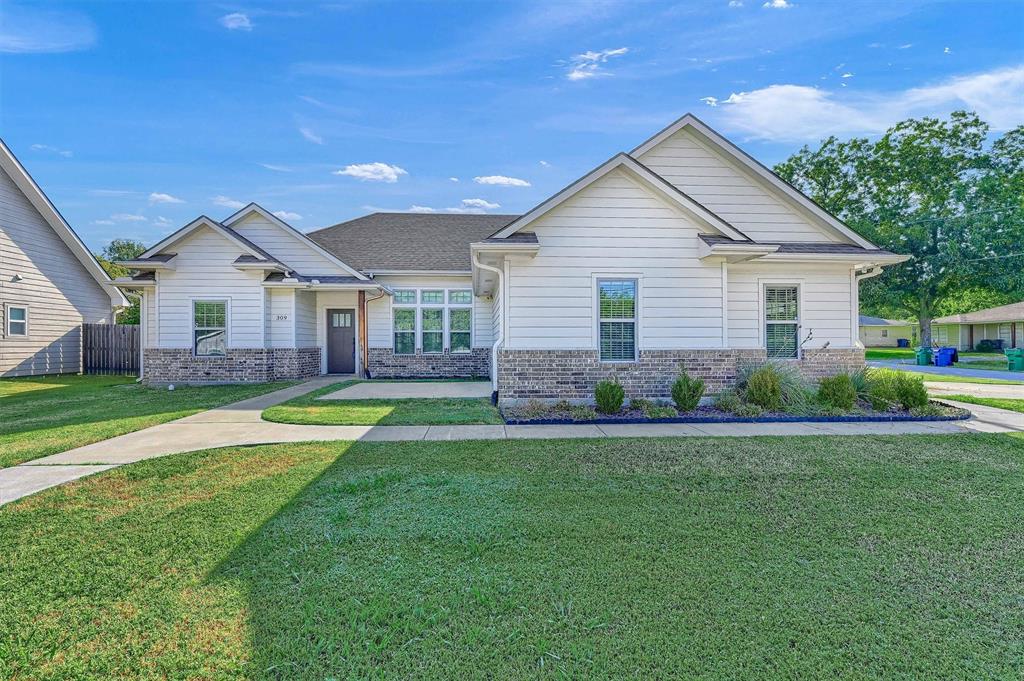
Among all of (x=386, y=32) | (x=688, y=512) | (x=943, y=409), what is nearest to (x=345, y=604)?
(x=688, y=512)

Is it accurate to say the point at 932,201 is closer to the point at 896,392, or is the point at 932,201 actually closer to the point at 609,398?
the point at 896,392

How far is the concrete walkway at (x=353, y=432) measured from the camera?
20.0 ft

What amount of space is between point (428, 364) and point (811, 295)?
36.8ft

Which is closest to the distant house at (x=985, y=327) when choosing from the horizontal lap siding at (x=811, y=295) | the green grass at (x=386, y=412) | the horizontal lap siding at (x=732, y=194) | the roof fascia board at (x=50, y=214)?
the horizontal lap siding at (x=811, y=295)

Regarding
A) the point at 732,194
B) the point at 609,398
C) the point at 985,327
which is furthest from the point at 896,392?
the point at 985,327

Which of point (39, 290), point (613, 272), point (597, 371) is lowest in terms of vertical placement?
point (597, 371)

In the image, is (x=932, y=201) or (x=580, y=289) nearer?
(x=580, y=289)

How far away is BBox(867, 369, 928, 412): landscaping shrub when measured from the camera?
915 centimetres

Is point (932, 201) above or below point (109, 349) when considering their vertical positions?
above

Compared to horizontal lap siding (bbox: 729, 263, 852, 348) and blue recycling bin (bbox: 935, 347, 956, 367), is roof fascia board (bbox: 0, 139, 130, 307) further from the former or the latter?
blue recycling bin (bbox: 935, 347, 956, 367)

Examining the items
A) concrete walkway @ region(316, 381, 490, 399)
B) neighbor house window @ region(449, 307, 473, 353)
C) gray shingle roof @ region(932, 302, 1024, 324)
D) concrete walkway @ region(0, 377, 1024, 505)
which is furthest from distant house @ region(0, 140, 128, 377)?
gray shingle roof @ region(932, 302, 1024, 324)

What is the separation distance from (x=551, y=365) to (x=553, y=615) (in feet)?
23.2

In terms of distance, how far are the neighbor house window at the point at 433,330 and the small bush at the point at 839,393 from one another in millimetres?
11143

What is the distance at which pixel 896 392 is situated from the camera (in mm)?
9461
